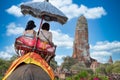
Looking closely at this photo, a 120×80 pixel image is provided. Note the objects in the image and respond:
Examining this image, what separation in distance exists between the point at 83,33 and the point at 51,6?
113 m

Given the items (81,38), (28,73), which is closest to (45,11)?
(28,73)

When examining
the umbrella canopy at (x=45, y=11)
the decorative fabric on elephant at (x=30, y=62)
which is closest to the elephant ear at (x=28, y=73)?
the decorative fabric on elephant at (x=30, y=62)

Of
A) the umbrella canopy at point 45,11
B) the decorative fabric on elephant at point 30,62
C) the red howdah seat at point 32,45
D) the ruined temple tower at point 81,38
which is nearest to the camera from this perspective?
the decorative fabric on elephant at point 30,62

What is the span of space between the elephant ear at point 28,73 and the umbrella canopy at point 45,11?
4.06 ft

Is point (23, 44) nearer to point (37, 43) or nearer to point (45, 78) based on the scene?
point (37, 43)

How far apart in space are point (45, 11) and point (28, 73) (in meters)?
Result: 1.57

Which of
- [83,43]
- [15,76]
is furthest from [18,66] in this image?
[83,43]

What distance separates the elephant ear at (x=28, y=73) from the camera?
473 cm

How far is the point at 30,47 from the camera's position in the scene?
556cm

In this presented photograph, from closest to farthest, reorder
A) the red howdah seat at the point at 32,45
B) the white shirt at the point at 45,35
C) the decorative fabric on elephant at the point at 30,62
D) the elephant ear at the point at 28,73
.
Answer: the elephant ear at the point at 28,73 < the decorative fabric on elephant at the point at 30,62 < the red howdah seat at the point at 32,45 < the white shirt at the point at 45,35

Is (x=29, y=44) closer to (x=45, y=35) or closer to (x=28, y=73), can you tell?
(x=45, y=35)

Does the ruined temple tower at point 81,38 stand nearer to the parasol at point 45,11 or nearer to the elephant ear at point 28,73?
the parasol at point 45,11

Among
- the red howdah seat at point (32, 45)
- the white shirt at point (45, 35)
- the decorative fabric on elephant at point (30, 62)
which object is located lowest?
the decorative fabric on elephant at point (30, 62)

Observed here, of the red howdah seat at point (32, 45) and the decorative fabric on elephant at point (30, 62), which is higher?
the red howdah seat at point (32, 45)
